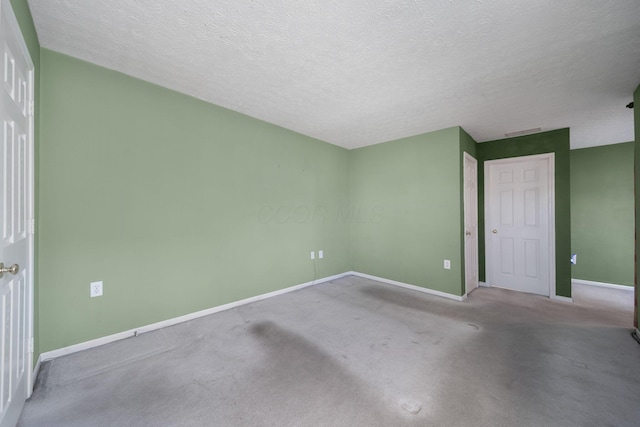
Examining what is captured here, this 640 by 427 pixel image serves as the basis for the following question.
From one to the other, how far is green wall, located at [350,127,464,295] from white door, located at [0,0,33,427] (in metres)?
3.91

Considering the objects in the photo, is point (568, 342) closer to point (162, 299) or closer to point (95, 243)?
point (162, 299)

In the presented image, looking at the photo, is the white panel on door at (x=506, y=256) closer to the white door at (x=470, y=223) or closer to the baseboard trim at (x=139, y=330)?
the white door at (x=470, y=223)

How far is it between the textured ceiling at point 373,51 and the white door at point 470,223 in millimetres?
971

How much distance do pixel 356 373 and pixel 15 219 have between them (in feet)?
7.52

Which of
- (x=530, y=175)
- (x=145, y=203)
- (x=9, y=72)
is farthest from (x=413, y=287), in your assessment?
(x=9, y=72)

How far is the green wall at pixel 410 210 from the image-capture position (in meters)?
3.42

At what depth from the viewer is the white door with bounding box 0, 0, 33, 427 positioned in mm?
1143

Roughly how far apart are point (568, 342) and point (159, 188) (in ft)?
13.4

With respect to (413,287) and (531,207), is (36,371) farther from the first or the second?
(531,207)

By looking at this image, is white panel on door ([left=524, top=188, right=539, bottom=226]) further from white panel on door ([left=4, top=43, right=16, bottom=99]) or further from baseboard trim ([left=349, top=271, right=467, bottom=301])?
white panel on door ([left=4, top=43, right=16, bottom=99])

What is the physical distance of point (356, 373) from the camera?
5.84 ft

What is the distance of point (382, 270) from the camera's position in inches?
164

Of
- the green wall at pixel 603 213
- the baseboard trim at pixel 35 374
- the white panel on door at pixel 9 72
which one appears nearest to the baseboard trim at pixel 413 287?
the green wall at pixel 603 213

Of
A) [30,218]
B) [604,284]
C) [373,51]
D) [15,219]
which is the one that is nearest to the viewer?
[15,219]
